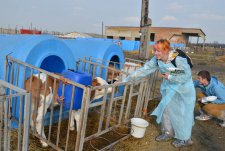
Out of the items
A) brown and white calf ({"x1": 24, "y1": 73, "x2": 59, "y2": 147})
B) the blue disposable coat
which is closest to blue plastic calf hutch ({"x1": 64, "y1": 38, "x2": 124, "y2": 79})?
brown and white calf ({"x1": 24, "y1": 73, "x2": 59, "y2": 147})

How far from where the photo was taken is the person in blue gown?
14.0 ft

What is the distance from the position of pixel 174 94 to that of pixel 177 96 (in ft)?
0.25

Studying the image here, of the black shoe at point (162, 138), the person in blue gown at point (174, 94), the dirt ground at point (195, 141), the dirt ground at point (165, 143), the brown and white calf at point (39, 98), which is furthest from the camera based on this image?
the black shoe at point (162, 138)

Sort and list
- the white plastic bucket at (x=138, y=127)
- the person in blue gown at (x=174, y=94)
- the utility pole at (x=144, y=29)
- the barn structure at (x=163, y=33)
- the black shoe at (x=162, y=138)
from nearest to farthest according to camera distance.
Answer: the person in blue gown at (x=174, y=94) → the white plastic bucket at (x=138, y=127) → the black shoe at (x=162, y=138) → the utility pole at (x=144, y=29) → the barn structure at (x=163, y=33)

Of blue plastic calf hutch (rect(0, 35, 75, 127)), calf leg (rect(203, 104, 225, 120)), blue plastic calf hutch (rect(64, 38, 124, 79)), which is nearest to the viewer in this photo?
blue plastic calf hutch (rect(0, 35, 75, 127))

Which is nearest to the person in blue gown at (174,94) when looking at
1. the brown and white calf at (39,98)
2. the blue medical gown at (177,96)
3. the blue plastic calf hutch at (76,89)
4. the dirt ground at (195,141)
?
the blue medical gown at (177,96)

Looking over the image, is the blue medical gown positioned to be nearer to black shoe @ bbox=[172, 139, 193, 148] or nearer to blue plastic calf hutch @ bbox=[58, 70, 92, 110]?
black shoe @ bbox=[172, 139, 193, 148]

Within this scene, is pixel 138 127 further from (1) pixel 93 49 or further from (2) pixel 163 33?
(2) pixel 163 33

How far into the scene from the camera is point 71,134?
15.7ft

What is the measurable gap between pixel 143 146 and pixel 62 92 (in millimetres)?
1928

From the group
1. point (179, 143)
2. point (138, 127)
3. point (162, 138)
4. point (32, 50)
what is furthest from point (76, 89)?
point (179, 143)

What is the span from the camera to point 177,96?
465 centimetres

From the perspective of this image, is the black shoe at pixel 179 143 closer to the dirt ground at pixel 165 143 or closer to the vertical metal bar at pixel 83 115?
the dirt ground at pixel 165 143

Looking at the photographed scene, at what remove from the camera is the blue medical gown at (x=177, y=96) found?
14.3 feet
